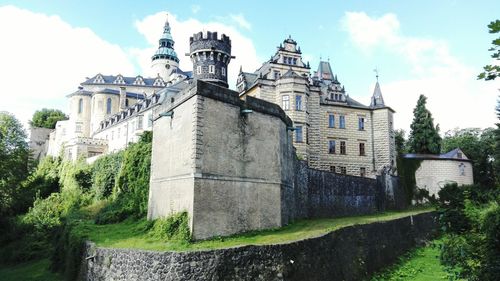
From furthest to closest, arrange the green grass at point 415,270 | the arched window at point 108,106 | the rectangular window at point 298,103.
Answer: the arched window at point 108,106, the rectangular window at point 298,103, the green grass at point 415,270

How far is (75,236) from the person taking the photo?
1781 cm

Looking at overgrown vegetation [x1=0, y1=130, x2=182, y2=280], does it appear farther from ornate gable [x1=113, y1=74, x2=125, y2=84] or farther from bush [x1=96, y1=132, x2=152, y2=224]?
ornate gable [x1=113, y1=74, x2=125, y2=84]

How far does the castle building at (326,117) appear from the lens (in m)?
32.1

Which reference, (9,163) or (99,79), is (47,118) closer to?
(99,79)

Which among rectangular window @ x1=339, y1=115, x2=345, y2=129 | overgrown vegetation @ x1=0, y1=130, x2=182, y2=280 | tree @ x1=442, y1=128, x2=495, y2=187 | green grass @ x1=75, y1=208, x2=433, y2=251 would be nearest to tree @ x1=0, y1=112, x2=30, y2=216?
overgrown vegetation @ x1=0, y1=130, x2=182, y2=280

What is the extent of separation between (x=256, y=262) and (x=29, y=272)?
48.1ft

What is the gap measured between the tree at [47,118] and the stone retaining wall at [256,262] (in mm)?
62625

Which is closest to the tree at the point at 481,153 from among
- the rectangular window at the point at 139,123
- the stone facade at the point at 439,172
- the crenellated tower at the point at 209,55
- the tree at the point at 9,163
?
the stone facade at the point at 439,172

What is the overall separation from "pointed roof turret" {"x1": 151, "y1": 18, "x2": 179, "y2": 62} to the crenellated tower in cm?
4100

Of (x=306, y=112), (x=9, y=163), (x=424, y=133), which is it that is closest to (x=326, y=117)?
(x=306, y=112)

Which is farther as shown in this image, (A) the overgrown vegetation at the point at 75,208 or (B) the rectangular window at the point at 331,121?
(B) the rectangular window at the point at 331,121

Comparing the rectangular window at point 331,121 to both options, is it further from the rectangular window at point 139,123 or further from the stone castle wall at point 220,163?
the rectangular window at point 139,123

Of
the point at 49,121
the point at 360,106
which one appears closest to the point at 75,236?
the point at 360,106

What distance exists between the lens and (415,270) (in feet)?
62.3
